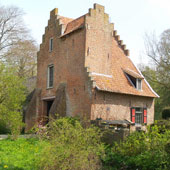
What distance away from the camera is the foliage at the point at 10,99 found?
1472 centimetres

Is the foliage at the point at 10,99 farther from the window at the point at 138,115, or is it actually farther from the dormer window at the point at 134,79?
the dormer window at the point at 134,79

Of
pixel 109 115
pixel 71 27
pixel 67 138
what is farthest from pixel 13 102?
pixel 67 138

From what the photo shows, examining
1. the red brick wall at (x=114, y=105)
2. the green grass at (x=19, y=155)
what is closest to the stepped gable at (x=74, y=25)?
the red brick wall at (x=114, y=105)

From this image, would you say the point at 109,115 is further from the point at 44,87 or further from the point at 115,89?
the point at 44,87

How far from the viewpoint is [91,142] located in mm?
7988

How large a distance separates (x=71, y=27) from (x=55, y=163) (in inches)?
573

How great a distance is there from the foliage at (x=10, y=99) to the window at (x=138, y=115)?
328 inches

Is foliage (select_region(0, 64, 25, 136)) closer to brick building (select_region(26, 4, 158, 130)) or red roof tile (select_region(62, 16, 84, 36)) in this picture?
brick building (select_region(26, 4, 158, 130))

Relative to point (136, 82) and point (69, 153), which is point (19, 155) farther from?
point (136, 82)

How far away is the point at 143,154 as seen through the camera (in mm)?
8508

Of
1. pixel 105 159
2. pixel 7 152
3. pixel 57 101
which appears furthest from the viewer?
pixel 57 101

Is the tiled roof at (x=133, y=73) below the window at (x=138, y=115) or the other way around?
the other way around

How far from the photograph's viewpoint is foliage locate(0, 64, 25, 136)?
48.3 feet

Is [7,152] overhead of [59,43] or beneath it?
beneath
